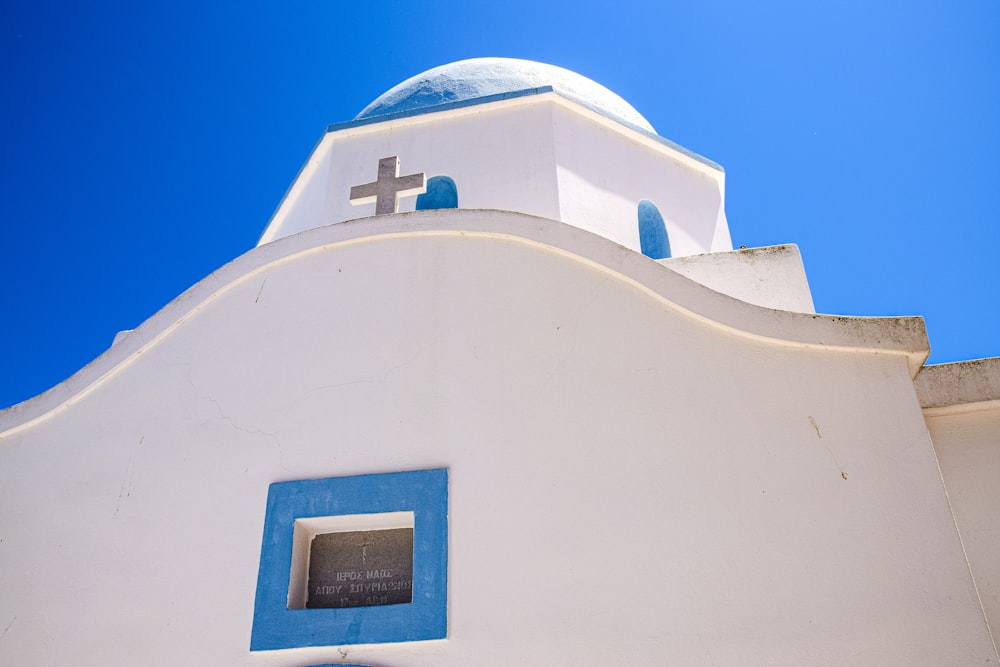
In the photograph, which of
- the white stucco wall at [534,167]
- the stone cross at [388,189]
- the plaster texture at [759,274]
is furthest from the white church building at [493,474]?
the white stucco wall at [534,167]

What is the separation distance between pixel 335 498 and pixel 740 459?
1835mm

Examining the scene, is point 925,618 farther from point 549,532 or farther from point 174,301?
point 174,301

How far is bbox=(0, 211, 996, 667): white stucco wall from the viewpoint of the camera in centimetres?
311

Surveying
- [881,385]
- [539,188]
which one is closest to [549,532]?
[881,385]

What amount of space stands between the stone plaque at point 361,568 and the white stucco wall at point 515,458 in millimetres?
269

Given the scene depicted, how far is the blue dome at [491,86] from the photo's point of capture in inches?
279

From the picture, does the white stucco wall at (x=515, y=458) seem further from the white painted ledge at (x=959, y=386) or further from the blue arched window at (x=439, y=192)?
the blue arched window at (x=439, y=192)

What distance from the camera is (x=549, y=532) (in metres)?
3.31

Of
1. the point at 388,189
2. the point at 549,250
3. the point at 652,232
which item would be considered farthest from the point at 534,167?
the point at 549,250

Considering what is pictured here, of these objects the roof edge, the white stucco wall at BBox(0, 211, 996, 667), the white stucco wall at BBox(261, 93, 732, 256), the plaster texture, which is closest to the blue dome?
the white stucco wall at BBox(261, 93, 732, 256)

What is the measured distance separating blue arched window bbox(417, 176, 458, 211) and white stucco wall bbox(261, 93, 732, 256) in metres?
0.06

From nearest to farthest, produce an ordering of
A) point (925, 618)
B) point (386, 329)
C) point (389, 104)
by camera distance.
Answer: point (925, 618) → point (386, 329) → point (389, 104)

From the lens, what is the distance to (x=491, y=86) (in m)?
7.17

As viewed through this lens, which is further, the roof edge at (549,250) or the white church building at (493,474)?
the roof edge at (549,250)
